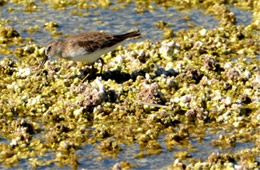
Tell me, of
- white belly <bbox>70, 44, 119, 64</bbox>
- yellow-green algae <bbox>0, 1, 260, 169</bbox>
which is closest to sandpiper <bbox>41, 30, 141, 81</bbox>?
white belly <bbox>70, 44, 119, 64</bbox>

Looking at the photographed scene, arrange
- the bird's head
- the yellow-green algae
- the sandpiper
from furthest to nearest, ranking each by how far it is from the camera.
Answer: the bird's head < the sandpiper < the yellow-green algae

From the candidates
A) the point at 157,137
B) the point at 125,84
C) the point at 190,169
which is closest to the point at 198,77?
the point at 125,84

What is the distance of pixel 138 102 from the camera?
19.6 meters

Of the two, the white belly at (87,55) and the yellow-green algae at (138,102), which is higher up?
the white belly at (87,55)

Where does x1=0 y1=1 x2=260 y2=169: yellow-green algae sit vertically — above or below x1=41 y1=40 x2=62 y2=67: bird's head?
below

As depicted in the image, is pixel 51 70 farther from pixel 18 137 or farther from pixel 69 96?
pixel 18 137

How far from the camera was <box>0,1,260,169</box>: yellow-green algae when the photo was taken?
17.8 meters

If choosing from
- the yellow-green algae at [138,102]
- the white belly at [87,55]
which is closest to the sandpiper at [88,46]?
the white belly at [87,55]

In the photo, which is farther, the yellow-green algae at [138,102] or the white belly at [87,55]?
the white belly at [87,55]

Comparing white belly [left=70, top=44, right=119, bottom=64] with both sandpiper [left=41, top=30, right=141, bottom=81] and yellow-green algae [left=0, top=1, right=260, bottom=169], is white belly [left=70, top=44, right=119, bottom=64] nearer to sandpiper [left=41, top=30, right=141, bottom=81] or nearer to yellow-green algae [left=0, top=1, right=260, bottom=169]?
sandpiper [left=41, top=30, right=141, bottom=81]

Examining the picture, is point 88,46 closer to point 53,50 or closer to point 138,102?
point 53,50

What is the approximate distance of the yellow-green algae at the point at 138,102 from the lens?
17.8m

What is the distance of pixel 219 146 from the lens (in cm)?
1791

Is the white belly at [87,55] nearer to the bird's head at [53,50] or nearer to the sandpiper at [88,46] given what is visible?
the sandpiper at [88,46]
